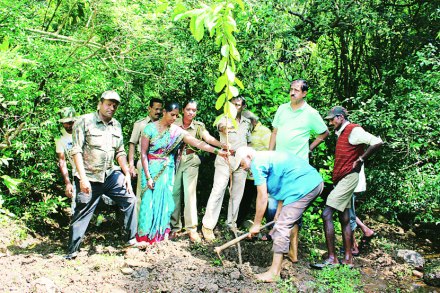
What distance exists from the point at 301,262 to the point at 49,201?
148 inches

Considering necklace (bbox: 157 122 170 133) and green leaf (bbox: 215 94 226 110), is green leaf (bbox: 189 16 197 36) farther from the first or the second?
necklace (bbox: 157 122 170 133)

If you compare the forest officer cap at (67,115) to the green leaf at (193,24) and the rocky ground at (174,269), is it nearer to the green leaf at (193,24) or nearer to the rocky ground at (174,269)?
the rocky ground at (174,269)

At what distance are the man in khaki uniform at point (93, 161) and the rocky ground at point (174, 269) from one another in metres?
0.47

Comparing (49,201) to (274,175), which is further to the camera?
(49,201)

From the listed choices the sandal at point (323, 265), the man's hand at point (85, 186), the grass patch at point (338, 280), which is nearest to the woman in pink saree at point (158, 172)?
the man's hand at point (85, 186)

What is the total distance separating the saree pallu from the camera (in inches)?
229

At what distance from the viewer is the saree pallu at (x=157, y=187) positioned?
19.1ft

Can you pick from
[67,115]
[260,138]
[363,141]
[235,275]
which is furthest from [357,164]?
[67,115]

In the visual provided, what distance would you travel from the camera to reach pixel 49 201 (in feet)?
22.0

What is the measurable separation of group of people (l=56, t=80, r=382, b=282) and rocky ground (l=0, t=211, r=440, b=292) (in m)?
0.22

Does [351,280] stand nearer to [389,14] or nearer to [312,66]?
[312,66]

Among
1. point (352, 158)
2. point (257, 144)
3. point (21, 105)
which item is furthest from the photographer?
point (257, 144)

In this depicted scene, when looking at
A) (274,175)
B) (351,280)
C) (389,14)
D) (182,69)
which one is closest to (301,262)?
(351,280)

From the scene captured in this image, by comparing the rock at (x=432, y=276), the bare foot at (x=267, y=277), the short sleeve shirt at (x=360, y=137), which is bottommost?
the rock at (x=432, y=276)
